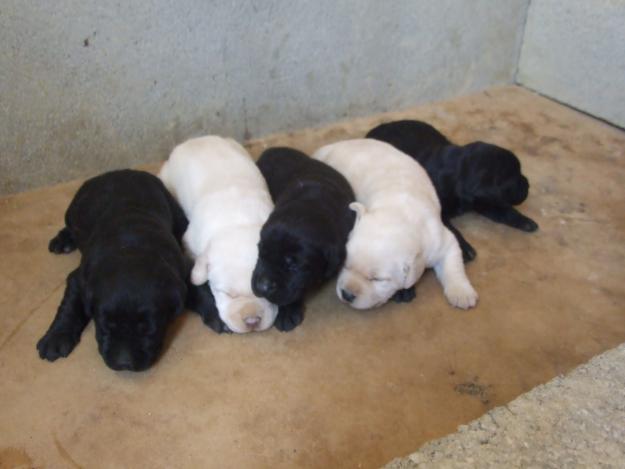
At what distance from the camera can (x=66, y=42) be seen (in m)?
3.33

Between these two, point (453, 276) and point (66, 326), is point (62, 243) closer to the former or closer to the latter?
point (66, 326)

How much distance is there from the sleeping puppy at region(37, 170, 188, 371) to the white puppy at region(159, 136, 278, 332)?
13cm

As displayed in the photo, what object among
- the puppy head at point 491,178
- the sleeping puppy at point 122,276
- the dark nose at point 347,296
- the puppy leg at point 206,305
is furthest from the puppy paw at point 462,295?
the sleeping puppy at point 122,276

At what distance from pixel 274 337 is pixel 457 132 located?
8.10 ft

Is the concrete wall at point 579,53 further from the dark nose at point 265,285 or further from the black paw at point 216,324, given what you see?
the black paw at point 216,324

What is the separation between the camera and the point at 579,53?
4.67m

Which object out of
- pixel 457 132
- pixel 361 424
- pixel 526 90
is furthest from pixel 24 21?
pixel 526 90

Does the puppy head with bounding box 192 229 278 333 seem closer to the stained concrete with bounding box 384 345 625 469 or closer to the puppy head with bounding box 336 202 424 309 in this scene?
the puppy head with bounding box 336 202 424 309

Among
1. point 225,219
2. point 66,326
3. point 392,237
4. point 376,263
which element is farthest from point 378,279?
point 66,326

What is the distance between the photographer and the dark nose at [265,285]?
2.51 meters

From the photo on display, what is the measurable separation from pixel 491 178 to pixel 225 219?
149 centimetres

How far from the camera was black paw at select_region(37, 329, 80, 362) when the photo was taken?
262cm

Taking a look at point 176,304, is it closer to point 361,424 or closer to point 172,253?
point 172,253

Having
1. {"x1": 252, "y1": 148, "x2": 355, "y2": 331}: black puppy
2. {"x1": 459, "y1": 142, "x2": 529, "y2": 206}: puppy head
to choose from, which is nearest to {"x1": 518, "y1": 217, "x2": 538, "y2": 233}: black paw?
{"x1": 459, "y1": 142, "x2": 529, "y2": 206}: puppy head
